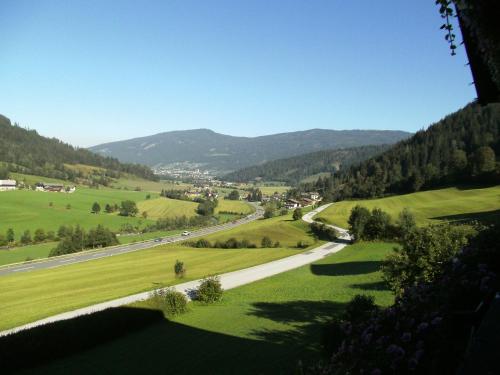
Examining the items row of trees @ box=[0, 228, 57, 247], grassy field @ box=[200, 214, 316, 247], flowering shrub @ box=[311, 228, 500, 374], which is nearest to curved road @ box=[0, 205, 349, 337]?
grassy field @ box=[200, 214, 316, 247]

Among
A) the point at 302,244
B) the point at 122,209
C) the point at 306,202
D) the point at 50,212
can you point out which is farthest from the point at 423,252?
the point at 306,202

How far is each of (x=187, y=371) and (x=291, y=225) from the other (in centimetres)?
8048

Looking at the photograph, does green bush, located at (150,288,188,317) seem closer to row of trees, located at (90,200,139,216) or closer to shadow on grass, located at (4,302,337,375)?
shadow on grass, located at (4,302,337,375)

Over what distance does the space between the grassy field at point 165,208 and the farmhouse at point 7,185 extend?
Answer: 179ft

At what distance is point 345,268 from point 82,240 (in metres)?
76.3

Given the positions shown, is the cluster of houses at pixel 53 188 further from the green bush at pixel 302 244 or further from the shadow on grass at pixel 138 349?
the shadow on grass at pixel 138 349

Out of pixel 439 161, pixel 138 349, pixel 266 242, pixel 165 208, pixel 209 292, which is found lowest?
pixel 266 242

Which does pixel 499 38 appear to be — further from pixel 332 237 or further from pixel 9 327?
pixel 332 237

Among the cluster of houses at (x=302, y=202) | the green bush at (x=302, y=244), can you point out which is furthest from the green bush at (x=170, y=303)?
the cluster of houses at (x=302, y=202)

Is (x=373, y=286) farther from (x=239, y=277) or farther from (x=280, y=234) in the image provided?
(x=280, y=234)

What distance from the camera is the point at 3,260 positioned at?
83000 mm

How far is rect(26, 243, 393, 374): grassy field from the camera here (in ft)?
54.5

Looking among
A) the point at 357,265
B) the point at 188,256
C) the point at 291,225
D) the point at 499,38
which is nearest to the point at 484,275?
the point at 499,38

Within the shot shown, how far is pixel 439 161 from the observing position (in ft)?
481
